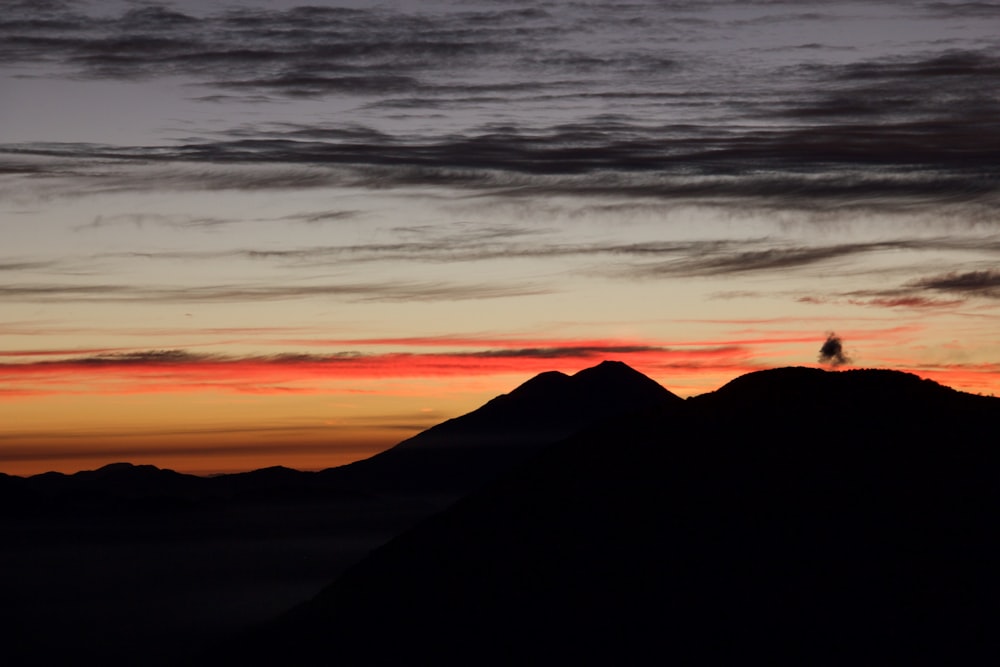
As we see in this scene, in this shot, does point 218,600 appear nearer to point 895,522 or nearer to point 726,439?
point 726,439

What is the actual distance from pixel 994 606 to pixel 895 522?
8.65 metres

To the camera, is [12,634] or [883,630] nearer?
[883,630]

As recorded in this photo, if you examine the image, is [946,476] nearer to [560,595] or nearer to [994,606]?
[994,606]

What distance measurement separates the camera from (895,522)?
67125mm

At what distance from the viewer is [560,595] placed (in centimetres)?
6738

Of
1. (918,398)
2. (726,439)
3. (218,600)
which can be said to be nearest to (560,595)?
(726,439)

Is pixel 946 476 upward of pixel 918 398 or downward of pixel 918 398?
downward

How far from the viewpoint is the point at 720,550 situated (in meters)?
67.6

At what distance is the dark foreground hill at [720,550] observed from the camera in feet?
200

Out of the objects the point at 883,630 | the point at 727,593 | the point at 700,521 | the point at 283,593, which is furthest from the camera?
the point at 283,593

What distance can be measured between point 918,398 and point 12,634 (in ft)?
401

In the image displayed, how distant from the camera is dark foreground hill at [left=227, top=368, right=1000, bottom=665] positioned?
2402 inches

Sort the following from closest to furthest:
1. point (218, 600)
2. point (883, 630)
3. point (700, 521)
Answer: point (883, 630) → point (700, 521) → point (218, 600)

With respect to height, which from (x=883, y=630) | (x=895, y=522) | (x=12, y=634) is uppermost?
(x=895, y=522)
